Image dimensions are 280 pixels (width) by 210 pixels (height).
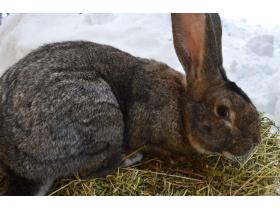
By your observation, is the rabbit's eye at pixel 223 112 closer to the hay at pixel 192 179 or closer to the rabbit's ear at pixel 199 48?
the rabbit's ear at pixel 199 48

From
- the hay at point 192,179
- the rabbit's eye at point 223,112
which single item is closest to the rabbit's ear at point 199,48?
the rabbit's eye at point 223,112

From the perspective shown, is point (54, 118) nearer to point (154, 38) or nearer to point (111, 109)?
point (111, 109)

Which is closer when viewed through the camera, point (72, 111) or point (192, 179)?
point (72, 111)

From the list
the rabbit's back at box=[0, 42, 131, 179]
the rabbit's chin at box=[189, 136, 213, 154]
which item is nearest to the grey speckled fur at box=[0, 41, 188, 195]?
the rabbit's back at box=[0, 42, 131, 179]

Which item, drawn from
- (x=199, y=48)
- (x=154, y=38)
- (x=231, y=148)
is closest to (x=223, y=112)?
(x=231, y=148)

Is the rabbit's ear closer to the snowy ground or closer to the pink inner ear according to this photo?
the pink inner ear
